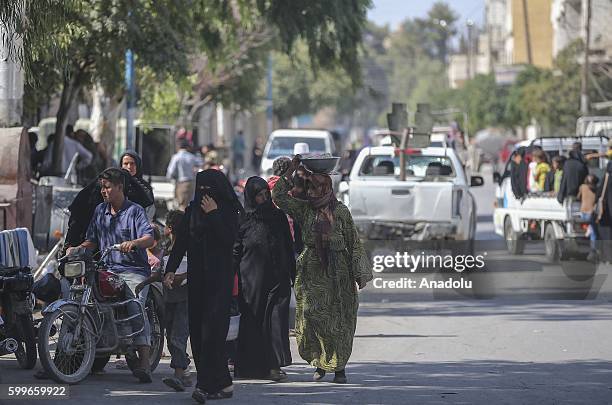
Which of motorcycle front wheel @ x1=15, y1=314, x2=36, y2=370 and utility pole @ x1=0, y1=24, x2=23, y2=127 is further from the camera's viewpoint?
utility pole @ x1=0, y1=24, x2=23, y2=127

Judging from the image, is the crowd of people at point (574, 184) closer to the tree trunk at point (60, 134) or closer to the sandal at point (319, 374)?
the tree trunk at point (60, 134)

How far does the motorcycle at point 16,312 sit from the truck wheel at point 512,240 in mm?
13004

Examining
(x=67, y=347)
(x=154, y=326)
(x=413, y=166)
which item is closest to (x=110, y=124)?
(x=413, y=166)

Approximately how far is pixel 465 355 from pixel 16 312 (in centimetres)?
400

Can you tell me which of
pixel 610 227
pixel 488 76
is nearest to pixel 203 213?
pixel 610 227

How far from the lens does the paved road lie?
9828mm

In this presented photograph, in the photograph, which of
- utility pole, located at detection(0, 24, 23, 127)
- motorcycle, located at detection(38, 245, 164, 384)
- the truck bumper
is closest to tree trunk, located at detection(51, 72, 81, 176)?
utility pole, located at detection(0, 24, 23, 127)

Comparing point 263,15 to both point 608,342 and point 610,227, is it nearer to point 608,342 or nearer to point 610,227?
point 610,227

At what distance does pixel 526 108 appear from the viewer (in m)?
64.4

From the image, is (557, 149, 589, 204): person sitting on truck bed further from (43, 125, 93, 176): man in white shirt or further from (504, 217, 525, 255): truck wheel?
(43, 125, 93, 176): man in white shirt

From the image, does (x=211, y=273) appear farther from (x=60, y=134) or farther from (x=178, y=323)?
(x=60, y=134)

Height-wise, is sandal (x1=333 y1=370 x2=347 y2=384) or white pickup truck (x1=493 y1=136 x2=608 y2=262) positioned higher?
white pickup truck (x1=493 y1=136 x2=608 y2=262)

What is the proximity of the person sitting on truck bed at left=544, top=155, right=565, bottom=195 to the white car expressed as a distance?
10192mm

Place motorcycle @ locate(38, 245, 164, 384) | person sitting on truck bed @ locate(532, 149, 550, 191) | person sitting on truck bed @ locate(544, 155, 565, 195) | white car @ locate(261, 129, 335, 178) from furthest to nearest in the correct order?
white car @ locate(261, 129, 335, 178)
person sitting on truck bed @ locate(532, 149, 550, 191)
person sitting on truck bed @ locate(544, 155, 565, 195)
motorcycle @ locate(38, 245, 164, 384)
